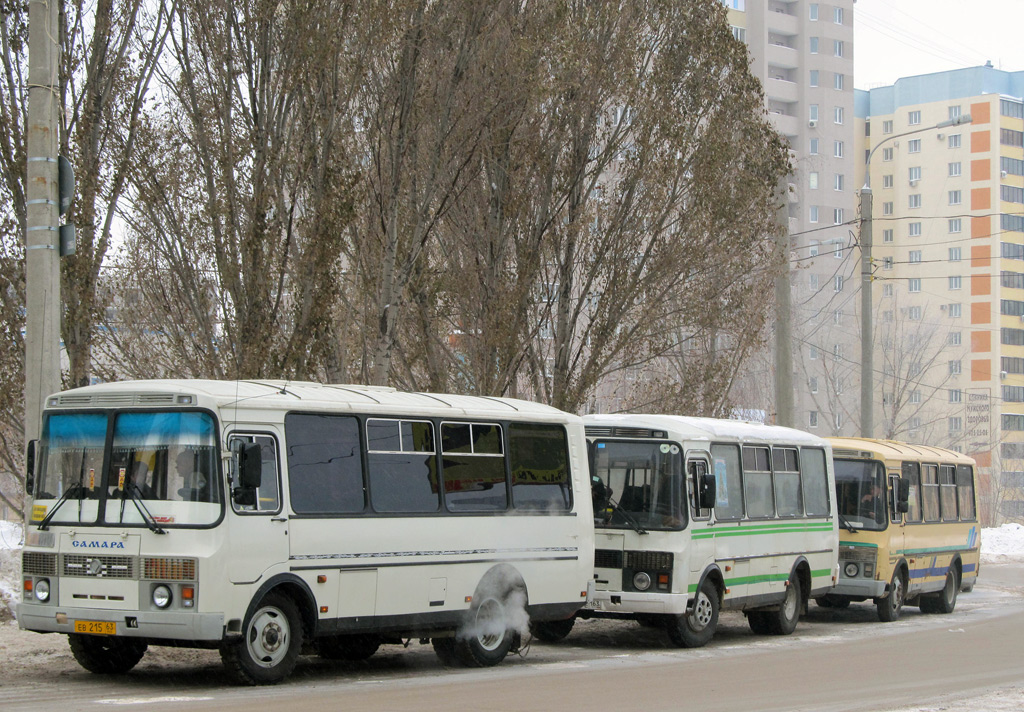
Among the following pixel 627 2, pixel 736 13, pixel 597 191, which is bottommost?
pixel 597 191

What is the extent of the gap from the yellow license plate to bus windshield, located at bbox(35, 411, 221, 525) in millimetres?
831

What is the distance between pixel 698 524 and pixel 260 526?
6459mm

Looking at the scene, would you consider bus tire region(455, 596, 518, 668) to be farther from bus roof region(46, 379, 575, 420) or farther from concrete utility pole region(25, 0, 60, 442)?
concrete utility pole region(25, 0, 60, 442)

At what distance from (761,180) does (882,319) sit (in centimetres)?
5504

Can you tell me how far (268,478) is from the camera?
11.6 metres

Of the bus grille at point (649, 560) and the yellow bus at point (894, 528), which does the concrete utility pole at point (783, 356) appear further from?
the bus grille at point (649, 560)

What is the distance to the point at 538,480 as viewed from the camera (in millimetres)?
14547

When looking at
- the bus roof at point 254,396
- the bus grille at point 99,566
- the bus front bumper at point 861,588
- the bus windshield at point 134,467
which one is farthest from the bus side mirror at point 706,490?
the bus grille at point 99,566

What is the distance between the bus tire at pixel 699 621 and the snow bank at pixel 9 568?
740cm

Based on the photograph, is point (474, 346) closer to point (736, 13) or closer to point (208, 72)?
point (208, 72)

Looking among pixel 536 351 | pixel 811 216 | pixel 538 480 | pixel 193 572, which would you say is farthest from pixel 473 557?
pixel 811 216

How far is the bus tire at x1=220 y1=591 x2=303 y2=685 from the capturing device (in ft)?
36.8

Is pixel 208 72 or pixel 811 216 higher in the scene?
pixel 811 216

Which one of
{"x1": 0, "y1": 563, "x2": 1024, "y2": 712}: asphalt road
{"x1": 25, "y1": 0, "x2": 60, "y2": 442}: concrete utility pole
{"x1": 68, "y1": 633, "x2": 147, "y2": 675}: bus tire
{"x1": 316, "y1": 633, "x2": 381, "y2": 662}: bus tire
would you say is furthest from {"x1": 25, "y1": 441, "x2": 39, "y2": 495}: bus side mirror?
{"x1": 316, "y1": 633, "x2": 381, "y2": 662}: bus tire
